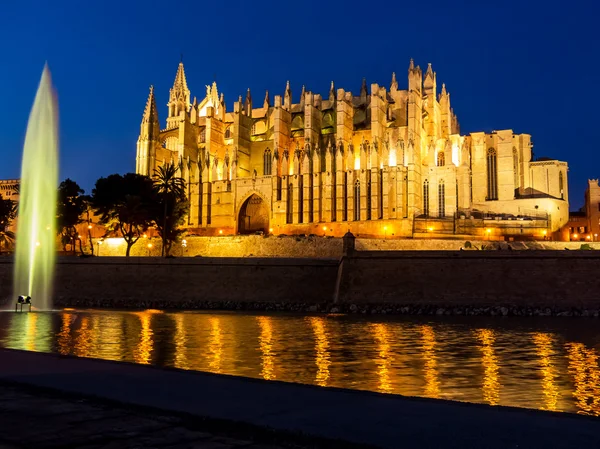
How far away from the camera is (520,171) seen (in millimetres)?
66062

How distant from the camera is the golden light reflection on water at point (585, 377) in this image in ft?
30.4

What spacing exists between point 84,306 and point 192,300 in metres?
6.98

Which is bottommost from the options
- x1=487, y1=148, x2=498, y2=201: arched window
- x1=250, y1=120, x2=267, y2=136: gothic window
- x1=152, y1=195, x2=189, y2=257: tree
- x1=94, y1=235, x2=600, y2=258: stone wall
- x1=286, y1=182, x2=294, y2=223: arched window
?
x1=94, y1=235, x2=600, y2=258: stone wall

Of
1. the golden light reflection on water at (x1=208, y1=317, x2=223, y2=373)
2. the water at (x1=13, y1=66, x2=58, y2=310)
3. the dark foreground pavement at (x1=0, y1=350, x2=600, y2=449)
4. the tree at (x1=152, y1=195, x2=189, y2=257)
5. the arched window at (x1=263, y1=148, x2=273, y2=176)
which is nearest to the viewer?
the dark foreground pavement at (x1=0, y1=350, x2=600, y2=449)

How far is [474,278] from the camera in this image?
3216 cm

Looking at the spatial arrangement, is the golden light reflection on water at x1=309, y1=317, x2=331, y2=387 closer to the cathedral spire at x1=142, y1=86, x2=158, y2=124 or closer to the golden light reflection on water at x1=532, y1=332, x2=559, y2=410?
the golden light reflection on water at x1=532, y1=332, x2=559, y2=410

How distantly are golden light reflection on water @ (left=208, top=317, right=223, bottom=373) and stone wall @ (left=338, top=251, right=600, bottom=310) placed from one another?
442 inches

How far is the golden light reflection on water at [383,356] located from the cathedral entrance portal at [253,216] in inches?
1781

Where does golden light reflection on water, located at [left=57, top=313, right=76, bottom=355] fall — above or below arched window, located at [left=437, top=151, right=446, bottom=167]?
below

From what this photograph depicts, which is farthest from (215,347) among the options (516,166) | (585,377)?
(516,166)

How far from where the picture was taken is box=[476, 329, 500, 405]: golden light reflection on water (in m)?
9.80

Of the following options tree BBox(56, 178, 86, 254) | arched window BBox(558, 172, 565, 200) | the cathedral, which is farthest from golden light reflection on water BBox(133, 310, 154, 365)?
arched window BBox(558, 172, 565, 200)

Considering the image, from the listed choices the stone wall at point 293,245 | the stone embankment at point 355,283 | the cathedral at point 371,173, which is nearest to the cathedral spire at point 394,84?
the cathedral at point 371,173

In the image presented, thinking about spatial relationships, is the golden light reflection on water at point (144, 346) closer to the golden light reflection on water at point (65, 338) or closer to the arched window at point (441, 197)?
the golden light reflection on water at point (65, 338)
